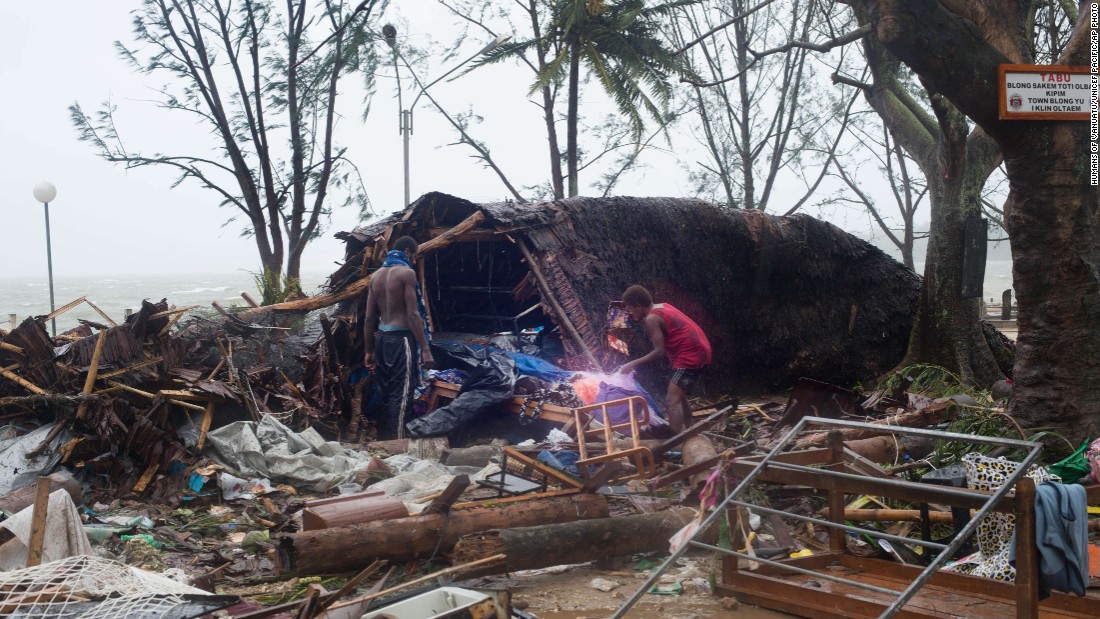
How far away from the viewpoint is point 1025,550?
3209 millimetres

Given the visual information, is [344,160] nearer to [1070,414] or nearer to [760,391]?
[760,391]

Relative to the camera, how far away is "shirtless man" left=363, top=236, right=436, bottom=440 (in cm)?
855

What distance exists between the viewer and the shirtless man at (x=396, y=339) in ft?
28.0

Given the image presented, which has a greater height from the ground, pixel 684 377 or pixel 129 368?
pixel 129 368

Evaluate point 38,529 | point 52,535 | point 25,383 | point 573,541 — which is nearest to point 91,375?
point 25,383

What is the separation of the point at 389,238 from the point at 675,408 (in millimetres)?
4104

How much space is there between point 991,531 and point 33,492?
5.95 metres

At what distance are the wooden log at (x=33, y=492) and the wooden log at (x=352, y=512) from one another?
1.70 metres

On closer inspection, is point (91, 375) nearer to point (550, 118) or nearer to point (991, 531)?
point (991, 531)

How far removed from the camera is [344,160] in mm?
16375

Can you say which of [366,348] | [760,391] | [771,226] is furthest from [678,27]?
[366,348]

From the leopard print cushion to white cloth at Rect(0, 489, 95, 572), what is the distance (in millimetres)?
4467

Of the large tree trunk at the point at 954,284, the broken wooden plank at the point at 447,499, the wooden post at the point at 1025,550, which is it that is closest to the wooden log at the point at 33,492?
the broken wooden plank at the point at 447,499

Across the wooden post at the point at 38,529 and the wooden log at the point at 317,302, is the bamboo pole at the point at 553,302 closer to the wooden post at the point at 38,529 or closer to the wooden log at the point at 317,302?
the wooden log at the point at 317,302
